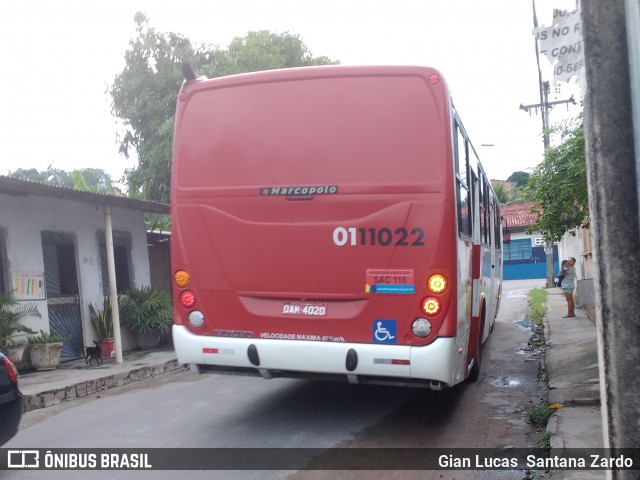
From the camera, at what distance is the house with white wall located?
10.6 m

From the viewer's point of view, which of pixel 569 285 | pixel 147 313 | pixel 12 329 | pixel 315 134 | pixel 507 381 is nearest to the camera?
pixel 315 134

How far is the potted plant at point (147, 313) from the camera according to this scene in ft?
42.9

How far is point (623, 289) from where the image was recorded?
11.0 ft

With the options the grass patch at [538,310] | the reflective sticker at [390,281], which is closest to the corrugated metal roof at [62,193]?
the reflective sticker at [390,281]

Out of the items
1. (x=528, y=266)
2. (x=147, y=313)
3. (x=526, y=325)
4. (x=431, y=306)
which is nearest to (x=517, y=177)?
(x=528, y=266)

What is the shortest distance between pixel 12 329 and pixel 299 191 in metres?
6.36

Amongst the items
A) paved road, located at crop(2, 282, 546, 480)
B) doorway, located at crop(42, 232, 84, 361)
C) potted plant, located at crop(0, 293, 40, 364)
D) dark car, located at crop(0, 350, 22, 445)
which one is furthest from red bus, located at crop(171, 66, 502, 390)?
Answer: doorway, located at crop(42, 232, 84, 361)

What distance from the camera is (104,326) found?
12.4 metres

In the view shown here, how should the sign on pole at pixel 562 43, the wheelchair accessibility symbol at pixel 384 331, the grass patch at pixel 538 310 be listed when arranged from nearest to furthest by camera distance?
Answer: 1. the sign on pole at pixel 562 43
2. the wheelchair accessibility symbol at pixel 384 331
3. the grass patch at pixel 538 310

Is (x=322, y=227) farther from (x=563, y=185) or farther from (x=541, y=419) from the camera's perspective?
(x=563, y=185)

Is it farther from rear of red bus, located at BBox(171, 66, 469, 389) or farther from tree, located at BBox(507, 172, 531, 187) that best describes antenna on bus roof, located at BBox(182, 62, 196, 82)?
tree, located at BBox(507, 172, 531, 187)

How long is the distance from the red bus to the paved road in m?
0.65

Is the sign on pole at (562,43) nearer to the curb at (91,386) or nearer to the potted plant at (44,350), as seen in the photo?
the curb at (91,386)

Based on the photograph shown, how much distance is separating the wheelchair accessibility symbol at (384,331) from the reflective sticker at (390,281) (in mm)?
275
